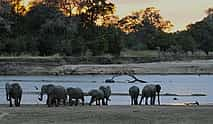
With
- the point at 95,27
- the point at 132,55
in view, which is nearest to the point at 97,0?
the point at 95,27

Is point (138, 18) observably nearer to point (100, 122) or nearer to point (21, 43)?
point (21, 43)

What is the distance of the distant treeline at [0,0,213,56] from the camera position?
4815 inches

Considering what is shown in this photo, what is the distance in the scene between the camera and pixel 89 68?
370ft

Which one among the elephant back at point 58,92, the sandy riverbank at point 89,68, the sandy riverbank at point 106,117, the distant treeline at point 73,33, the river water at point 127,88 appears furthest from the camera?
the distant treeline at point 73,33

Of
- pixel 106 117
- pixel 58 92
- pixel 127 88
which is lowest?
pixel 127 88

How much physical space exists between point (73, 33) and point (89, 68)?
18113mm

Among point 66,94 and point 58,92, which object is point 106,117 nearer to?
point 58,92

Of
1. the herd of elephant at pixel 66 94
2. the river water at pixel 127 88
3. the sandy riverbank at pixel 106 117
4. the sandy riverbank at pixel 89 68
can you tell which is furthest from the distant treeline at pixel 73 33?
the sandy riverbank at pixel 106 117

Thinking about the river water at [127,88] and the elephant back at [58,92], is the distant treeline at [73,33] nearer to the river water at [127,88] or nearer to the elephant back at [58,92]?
the river water at [127,88]

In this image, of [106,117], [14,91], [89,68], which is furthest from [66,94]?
[89,68]

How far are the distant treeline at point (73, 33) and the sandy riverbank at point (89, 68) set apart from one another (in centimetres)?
580

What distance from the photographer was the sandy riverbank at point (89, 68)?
359 feet

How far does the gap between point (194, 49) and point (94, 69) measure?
117ft

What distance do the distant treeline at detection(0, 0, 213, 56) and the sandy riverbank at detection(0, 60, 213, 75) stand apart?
5.80m
